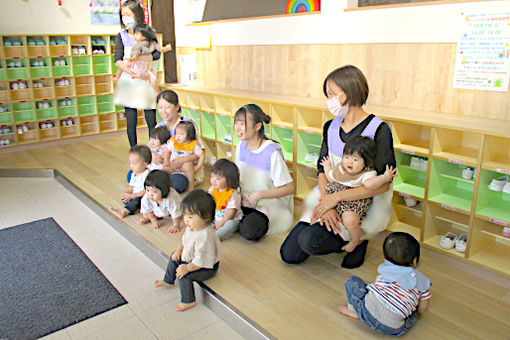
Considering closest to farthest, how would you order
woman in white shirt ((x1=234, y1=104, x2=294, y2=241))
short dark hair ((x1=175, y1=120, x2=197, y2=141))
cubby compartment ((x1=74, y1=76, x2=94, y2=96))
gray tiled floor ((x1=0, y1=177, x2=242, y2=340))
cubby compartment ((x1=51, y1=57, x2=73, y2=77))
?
gray tiled floor ((x1=0, y1=177, x2=242, y2=340)) < woman in white shirt ((x1=234, y1=104, x2=294, y2=241)) < short dark hair ((x1=175, y1=120, x2=197, y2=141)) < cubby compartment ((x1=51, y1=57, x2=73, y2=77)) < cubby compartment ((x1=74, y1=76, x2=94, y2=96))

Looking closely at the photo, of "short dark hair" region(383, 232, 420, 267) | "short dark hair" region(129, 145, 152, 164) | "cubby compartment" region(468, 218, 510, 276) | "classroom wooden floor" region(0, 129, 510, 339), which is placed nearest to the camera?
"short dark hair" region(383, 232, 420, 267)

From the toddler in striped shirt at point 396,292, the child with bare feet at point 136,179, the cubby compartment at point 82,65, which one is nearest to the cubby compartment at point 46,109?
the cubby compartment at point 82,65

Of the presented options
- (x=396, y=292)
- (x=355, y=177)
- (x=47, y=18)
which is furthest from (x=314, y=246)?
(x=47, y=18)

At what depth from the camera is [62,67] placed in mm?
5699

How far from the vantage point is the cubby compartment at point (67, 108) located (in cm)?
584

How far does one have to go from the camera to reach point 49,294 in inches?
97.4

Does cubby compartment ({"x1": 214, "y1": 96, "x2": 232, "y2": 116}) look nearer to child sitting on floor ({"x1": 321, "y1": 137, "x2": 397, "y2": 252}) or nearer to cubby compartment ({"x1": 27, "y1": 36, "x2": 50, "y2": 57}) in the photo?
child sitting on floor ({"x1": 321, "y1": 137, "x2": 397, "y2": 252})

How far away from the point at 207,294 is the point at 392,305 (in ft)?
3.14

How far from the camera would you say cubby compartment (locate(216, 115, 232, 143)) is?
4570 mm

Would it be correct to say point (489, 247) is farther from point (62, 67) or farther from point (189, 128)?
point (62, 67)

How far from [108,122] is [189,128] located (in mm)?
3049

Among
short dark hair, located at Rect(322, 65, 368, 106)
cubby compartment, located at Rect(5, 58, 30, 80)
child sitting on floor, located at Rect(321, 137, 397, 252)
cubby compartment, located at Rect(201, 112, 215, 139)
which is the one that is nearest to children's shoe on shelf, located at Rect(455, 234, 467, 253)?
child sitting on floor, located at Rect(321, 137, 397, 252)

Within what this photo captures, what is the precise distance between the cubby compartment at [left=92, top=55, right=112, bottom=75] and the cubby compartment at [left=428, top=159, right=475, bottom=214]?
4.81 m

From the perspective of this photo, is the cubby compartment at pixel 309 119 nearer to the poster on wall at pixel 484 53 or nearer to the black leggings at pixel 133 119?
the poster on wall at pixel 484 53
